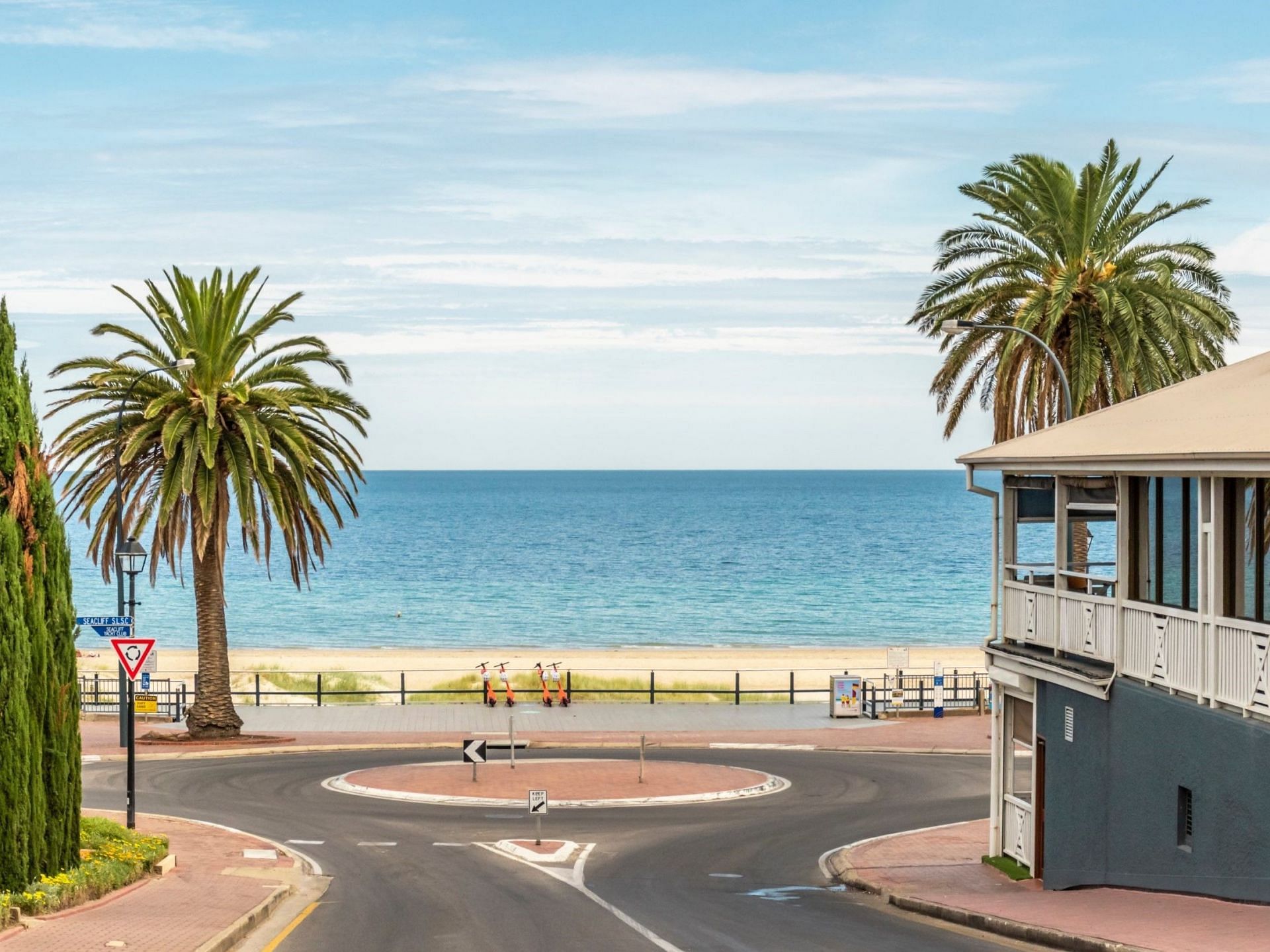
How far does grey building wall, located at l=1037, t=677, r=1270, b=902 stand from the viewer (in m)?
16.6

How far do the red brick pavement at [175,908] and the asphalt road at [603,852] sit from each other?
41.4 inches

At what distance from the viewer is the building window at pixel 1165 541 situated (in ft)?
62.8

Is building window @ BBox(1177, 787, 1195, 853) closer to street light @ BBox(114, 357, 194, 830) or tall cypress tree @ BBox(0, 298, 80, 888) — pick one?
tall cypress tree @ BBox(0, 298, 80, 888)

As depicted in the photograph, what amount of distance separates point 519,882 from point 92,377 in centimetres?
2074

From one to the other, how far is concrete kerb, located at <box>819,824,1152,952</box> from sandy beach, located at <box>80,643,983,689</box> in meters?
32.1

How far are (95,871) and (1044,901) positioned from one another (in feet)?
40.5

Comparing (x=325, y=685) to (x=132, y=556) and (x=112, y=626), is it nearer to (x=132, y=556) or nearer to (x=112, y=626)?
(x=132, y=556)

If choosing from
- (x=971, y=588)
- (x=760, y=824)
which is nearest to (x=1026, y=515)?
(x=760, y=824)

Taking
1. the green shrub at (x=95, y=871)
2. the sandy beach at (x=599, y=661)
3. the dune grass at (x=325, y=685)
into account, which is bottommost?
the sandy beach at (x=599, y=661)

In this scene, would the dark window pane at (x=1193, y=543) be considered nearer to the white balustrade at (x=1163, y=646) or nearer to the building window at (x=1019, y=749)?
the white balustrade at (x=1163, y=646)

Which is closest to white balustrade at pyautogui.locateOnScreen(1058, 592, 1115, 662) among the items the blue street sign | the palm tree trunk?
the blue street sign

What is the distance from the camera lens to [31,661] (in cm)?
1877

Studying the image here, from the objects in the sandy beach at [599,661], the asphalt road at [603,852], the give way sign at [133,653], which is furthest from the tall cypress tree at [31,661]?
the sandy beach at [599,661]

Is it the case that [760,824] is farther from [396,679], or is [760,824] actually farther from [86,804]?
[396,679]
